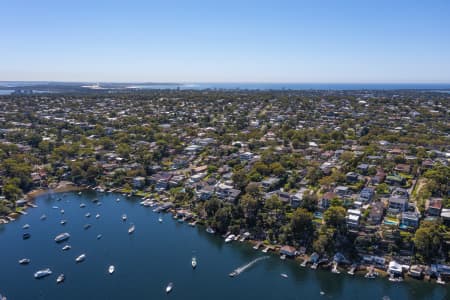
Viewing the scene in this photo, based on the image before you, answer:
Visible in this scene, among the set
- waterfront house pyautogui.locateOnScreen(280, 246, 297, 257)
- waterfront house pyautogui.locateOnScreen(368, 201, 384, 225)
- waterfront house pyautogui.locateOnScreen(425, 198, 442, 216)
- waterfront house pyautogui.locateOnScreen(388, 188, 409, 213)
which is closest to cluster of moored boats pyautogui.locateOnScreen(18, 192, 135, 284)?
waterfront house pyautogui.locateOnScreen(280, 246, 297, 257)

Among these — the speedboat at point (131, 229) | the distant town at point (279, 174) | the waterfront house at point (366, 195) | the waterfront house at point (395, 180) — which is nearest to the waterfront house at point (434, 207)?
the distant town at point (279, 174)

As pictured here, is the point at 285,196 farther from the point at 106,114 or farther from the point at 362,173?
the point at 106,114

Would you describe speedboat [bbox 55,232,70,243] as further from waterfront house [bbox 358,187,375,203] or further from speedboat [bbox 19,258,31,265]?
waterfront house [bbox 358,187,375,203]

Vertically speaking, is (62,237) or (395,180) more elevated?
(395,180)

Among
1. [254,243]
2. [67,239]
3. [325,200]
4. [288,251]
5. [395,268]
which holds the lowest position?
[67,239]

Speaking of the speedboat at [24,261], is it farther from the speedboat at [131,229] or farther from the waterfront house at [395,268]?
the waterfront house at [395,268]

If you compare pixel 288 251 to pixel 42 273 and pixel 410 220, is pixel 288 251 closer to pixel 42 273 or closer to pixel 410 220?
pixel 410 220

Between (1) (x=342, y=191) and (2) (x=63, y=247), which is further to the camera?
(1) (x=342, y=191)

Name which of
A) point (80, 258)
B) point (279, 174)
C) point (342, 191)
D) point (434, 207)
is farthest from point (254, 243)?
point (434, 207)
